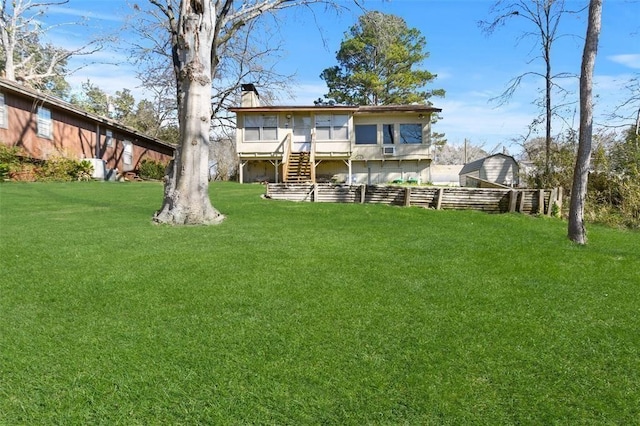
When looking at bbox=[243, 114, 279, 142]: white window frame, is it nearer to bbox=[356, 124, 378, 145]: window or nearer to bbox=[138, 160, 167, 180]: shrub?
bbox=[356, 124, 378, 145]: window

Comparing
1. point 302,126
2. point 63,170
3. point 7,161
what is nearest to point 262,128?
point 302,126

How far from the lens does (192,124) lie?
7.32 metres

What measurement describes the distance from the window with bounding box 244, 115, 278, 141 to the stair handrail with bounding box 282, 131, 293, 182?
74cm

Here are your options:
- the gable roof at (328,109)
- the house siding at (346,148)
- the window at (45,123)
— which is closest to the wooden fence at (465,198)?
the house siding at (346,148)

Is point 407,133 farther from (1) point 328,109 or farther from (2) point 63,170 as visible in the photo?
(2) point 63,170

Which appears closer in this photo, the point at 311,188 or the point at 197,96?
Result: the point at 197,96

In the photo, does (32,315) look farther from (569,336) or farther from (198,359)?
(569,336)

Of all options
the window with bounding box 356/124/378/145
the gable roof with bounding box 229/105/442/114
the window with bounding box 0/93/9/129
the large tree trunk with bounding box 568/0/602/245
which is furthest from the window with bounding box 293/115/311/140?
the large tree trunk with bounding box 568/0/602/245

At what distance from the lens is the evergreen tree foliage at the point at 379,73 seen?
31125 millimetres

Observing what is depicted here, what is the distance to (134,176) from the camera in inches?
887

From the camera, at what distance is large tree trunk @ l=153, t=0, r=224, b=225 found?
7.24 metres

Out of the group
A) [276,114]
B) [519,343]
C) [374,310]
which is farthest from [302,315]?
[276,114]

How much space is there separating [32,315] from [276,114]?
18124mm

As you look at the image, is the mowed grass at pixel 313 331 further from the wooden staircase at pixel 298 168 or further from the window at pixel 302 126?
the window at pixel 302 126
